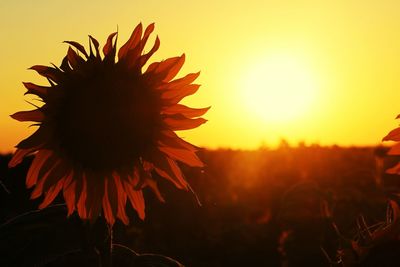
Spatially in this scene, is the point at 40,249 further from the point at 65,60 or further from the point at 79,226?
the point at 65,60

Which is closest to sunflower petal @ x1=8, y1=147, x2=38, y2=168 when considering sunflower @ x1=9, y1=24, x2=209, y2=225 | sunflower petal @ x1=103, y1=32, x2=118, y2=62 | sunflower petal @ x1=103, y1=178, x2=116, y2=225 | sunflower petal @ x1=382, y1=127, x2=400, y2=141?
sunflower @ x1=9, y1=24, x2=209, y2=225

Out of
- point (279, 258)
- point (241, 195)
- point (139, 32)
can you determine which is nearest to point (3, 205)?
point (139, 32)

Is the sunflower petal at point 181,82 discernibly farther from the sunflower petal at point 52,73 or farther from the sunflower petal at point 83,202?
the sunflower petal at point 83,202

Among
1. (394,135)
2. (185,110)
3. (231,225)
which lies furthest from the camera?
(231,225)

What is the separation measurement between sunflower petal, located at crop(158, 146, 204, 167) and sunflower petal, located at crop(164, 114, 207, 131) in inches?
3.9

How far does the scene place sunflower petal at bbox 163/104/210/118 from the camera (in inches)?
120

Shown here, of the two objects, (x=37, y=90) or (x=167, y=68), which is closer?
(x=37, y=90)

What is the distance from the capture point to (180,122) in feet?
10.0

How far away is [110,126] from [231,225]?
5.55m

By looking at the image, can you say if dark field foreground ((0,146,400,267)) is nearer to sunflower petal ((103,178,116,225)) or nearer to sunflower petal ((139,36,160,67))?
sunflower petal ((103,178,116,225))

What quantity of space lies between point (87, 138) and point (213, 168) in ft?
48.1

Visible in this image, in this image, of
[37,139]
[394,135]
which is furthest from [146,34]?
[394,135]

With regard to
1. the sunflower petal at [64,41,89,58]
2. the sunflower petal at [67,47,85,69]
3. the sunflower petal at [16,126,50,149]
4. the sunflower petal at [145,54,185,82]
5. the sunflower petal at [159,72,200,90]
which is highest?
the sunflower petal at [64,41,89,58]

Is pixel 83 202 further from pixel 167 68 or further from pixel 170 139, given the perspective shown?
Answer: pixel 167 68
